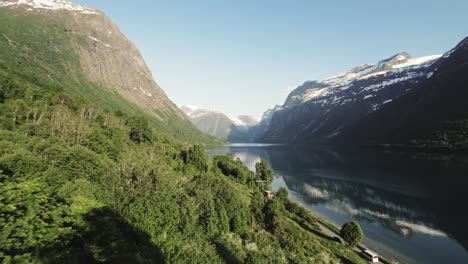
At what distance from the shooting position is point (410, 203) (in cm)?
10112

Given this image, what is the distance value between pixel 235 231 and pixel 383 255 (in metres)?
36.6

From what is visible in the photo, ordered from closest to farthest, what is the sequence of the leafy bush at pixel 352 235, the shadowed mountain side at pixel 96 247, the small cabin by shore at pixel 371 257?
the shadowed mountain side at pixel 96 247 < the small cabin by shore at pixel 371 257 < the leafy bush at pixel 352 235

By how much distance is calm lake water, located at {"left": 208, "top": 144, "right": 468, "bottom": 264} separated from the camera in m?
67.9

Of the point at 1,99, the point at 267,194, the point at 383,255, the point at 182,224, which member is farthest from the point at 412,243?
the point at 1,99

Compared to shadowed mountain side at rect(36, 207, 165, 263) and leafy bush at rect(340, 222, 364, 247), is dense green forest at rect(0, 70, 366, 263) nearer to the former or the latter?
shadowed mountain side at rect(36, 207, 165, 263)

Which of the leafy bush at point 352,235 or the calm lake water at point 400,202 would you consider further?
the calm lake water at point 400,202

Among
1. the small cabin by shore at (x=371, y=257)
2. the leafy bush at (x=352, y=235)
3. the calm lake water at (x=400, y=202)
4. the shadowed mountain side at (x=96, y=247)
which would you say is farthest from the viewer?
the calm lake water at (x=400, y=202)

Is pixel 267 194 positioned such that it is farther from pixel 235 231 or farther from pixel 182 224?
pixel 182 224

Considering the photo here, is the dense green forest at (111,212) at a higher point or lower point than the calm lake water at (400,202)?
higher

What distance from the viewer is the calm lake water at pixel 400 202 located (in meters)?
67.9

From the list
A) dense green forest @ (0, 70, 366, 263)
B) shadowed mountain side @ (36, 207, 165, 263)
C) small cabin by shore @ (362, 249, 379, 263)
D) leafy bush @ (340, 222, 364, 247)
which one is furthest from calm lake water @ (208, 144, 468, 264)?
shadowed mountain side @ (36, 207, 165, 263)

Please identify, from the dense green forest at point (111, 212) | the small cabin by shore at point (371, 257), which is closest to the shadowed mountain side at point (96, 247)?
the dense green forest at point (111, 212)

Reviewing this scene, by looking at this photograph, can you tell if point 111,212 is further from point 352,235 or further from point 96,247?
point 352,235

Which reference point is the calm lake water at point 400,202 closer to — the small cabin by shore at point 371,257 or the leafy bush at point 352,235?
the small cabin by shore at point 371,257
